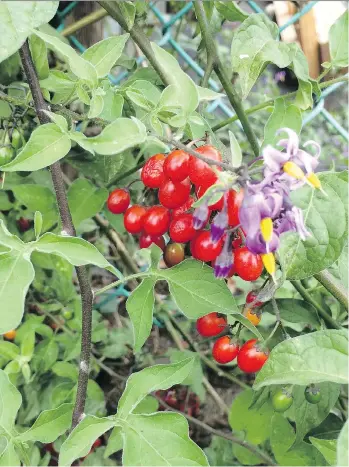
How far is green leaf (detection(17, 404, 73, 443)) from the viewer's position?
911 millimetres

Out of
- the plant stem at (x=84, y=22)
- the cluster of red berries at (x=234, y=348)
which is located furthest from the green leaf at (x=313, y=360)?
the plant stem at (x=84, y=22)

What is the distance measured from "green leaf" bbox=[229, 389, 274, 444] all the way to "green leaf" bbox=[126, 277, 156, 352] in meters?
0.51

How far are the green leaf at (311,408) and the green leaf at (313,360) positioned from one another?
13.9 inches

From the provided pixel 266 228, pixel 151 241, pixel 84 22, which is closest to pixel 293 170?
pixel 266 228

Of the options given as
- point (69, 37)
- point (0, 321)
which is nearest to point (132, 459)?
point (0, 321)

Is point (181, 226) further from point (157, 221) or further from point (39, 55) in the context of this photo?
point (39, 55)

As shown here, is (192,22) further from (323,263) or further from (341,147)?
(341,147)

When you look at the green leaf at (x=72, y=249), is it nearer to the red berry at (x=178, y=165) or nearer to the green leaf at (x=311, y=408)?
the red berry at (x=178, y=165)

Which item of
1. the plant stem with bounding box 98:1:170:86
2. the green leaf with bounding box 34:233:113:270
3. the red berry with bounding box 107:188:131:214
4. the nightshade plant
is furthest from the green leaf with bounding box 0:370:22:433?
the plant stem with bounding box 98:1:170:86

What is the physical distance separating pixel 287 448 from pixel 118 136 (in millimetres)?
825

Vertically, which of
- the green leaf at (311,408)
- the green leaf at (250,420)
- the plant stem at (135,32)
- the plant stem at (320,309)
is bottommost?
the green leaf at (250,420)

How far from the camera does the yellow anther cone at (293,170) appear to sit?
644 millimetres

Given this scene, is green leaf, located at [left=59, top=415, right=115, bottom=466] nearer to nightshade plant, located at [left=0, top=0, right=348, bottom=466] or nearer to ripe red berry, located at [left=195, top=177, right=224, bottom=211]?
nightshade plant, located at [left=0, top=0, right=348, bottom=466]

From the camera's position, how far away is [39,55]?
0.94 m
